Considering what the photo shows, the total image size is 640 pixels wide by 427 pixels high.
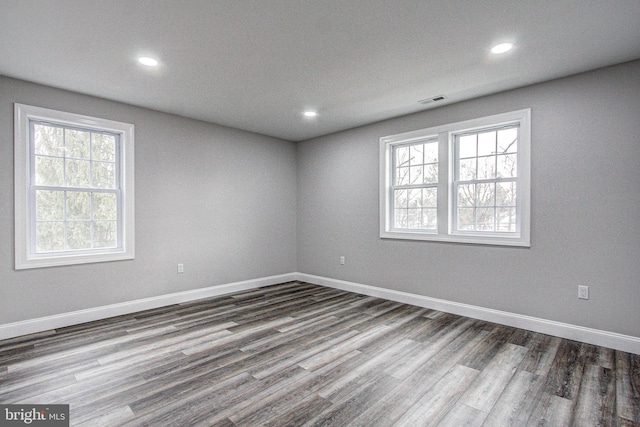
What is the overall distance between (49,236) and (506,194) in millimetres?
5009

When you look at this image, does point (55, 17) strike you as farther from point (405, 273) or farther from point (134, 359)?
point (405, 273)

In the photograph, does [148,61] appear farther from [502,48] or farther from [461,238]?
[461,238]

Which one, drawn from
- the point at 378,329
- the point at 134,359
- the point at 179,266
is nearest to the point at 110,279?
the point at 179,266

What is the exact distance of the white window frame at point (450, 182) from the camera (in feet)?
11.2

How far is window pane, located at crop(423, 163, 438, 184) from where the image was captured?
4.26m

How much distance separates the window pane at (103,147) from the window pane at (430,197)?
395cm

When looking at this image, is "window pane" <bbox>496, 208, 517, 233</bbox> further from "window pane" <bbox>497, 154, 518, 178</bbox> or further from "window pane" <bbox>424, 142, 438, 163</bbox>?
"window pane" <bbox>424, 142, 438, 163</bbox>

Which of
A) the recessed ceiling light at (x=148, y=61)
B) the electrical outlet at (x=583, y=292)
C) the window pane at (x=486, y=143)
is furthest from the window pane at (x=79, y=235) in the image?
the electrical outlet at (x=583, y=292)

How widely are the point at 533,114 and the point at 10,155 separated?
17.3 ft

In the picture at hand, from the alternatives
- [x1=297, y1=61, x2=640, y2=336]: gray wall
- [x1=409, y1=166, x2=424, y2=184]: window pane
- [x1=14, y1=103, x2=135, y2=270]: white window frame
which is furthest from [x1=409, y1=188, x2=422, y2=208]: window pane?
[x1=14, y1=103, x2=135, y2=270]: white window frame

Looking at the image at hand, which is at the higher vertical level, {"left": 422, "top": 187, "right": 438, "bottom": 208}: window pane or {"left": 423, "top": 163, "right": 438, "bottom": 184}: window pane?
{"left": 423, "top": 163, "right": 438, "bottom": 184}: window pane

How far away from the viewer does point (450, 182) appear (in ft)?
13.4

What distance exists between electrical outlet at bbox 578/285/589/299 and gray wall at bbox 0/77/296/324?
411cm

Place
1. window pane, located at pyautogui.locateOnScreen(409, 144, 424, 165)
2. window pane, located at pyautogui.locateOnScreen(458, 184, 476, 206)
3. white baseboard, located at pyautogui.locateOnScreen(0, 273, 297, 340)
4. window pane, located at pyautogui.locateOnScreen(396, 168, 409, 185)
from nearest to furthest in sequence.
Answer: white baseboard, located at pyautogui.locateOnScreen(0, 273, 297, 340), window pane, located at pyautogui.locateOnScreen(458, 184, 476, 206), window pane, located at pyautogui.locateOnScreen(409, 144, 424, 165), window pane, located at pyautogui.locateOnScreen(396, 168, 409, 185)
